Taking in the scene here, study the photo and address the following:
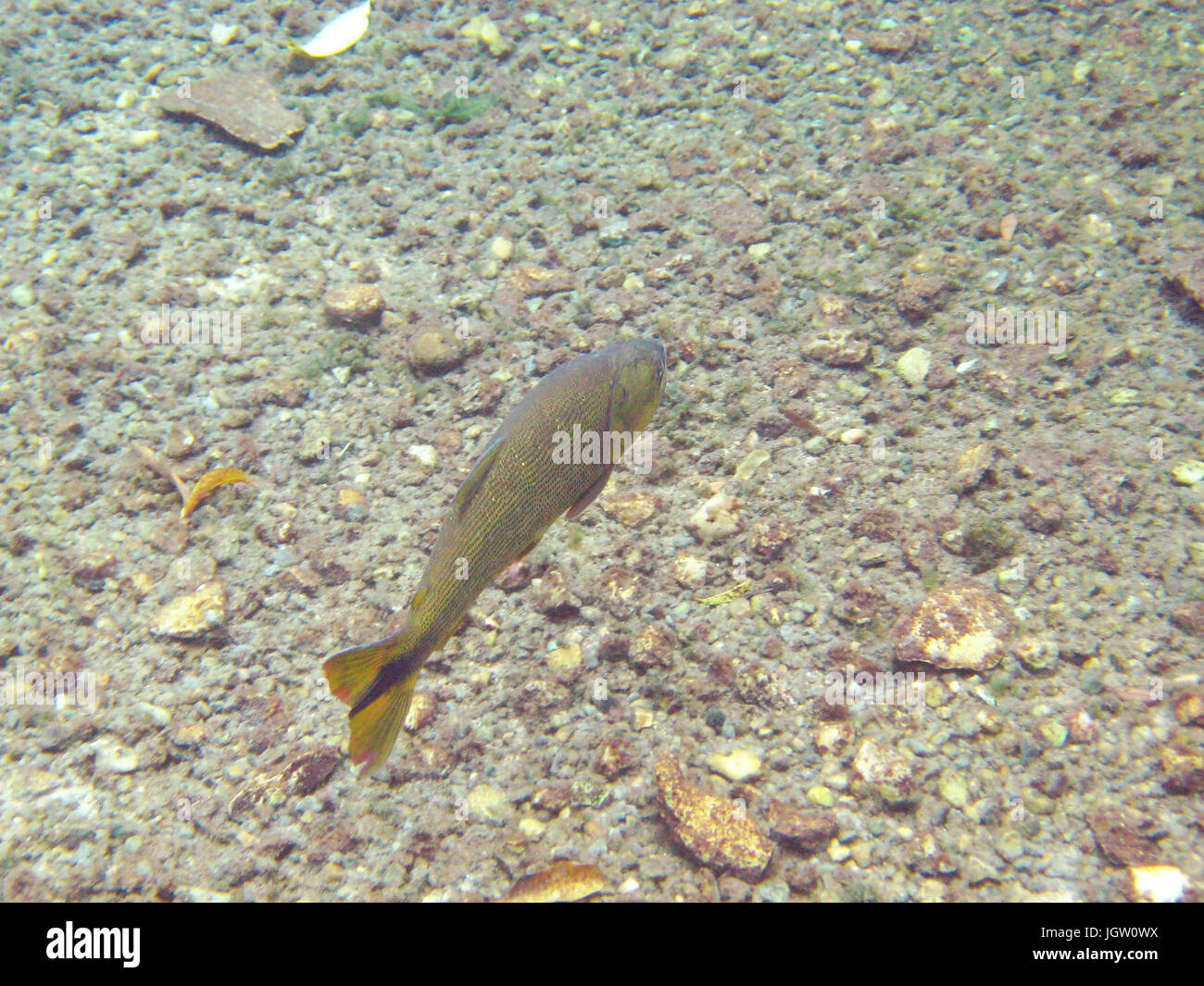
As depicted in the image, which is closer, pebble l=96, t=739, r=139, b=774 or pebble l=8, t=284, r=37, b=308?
pebble l=96, t=739, r=139, b=774

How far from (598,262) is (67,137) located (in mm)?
4498

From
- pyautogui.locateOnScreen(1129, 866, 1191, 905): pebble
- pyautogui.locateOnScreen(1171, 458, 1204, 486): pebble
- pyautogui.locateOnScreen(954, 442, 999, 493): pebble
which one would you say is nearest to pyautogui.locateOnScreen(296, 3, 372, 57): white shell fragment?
pyautogui.locateOnScreen(954, 442, 999, 493): pebble

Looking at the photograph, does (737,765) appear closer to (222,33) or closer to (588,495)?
(588,495)

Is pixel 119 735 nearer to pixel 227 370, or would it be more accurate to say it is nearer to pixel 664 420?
pixel 227 370

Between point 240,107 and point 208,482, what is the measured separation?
358 cm

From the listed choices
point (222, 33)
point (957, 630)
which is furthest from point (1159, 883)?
point (222, 33)

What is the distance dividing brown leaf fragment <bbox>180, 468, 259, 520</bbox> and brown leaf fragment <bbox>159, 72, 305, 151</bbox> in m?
3.11

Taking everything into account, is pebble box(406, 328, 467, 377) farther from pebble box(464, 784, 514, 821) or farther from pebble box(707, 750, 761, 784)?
pebble box(707, 750, 761, 784)

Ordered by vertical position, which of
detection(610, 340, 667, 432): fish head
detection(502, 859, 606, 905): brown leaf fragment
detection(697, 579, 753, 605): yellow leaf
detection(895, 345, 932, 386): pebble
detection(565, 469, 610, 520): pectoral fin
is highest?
detection(895, 345, 932, 386): pebble

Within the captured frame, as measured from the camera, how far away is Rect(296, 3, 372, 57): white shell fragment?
572 cm

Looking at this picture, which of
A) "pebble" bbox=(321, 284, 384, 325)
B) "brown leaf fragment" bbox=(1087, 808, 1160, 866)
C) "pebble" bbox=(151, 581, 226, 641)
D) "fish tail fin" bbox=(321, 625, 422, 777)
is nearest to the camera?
"fish tail fin" bbox=(321, 625, 422, 777)

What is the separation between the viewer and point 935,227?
4.39m

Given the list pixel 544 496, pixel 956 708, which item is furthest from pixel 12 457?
pixel 956 708

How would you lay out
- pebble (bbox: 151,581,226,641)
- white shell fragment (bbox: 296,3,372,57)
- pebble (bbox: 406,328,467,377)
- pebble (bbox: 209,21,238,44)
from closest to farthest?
pebble (bbox: 151,581,226,641) < pebble (bbox: 406,328,467,377) < white shell fragment (bbox: 296,3,372,57) < pebble (bbox: 209,21,238,44)
